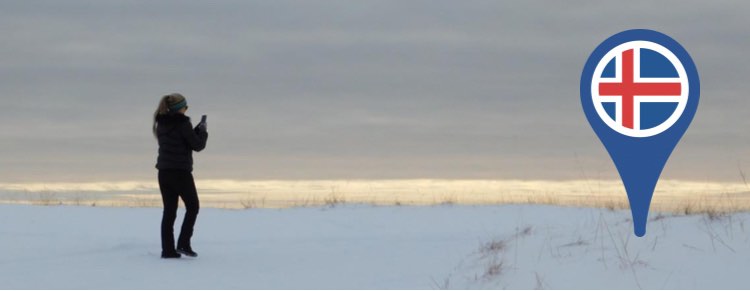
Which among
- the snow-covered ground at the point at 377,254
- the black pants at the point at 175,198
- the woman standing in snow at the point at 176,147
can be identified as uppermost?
the woman standing in snow at the point at 176,147

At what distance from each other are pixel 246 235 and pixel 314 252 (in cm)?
242

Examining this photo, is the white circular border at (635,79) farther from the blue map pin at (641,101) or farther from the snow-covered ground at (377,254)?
the snow-covered ground at (377,254)

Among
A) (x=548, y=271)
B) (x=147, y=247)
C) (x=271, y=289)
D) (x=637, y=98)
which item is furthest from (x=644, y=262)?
(x=147, y=247)

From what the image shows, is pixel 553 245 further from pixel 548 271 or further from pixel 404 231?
pixel 404 231

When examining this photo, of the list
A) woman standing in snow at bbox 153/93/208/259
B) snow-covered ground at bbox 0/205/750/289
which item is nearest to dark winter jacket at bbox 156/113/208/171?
woman standing in snow at bbox 153/93/208/259

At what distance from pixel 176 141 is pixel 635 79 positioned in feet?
15.6

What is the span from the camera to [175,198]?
10398mm

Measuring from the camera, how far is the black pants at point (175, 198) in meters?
10.1

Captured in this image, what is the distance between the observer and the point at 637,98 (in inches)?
370

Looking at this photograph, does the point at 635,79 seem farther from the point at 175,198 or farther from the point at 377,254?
the point at 175,198

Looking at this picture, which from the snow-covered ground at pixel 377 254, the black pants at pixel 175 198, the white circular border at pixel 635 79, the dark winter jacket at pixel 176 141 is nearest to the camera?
the snow-covered ground at pixel 377 254

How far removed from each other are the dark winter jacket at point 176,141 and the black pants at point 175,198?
0.10 m

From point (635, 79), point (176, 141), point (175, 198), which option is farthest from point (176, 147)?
point (635, 79)

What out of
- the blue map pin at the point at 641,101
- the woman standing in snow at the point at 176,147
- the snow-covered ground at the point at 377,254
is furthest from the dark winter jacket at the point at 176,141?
the blue map pin at the point at 641,101
